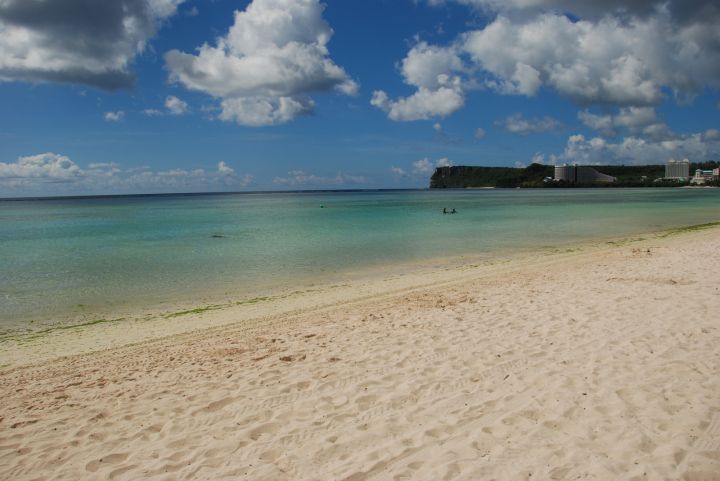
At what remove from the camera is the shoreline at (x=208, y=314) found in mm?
9977

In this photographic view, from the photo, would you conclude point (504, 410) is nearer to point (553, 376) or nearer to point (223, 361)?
point (553, 376)

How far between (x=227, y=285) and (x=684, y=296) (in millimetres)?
13860

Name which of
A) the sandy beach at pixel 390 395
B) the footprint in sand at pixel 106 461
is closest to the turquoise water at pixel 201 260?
the sandy beach at pixel 390 395

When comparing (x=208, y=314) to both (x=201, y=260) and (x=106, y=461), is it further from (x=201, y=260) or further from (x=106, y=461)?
(x=201, y=260)

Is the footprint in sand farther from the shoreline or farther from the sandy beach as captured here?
the shoreline

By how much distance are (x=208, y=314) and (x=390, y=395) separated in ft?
25.8

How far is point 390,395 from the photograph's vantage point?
6.07m

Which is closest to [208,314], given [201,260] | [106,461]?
[106,461]

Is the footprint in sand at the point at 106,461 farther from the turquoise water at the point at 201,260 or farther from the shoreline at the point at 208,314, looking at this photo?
the turquoise water at the point at 201,260

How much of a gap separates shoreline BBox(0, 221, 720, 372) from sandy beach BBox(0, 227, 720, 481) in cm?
18

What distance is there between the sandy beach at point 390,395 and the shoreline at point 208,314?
18cm

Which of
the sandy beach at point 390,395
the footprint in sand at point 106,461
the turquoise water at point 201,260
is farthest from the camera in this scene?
the turquoise water at point 201,260

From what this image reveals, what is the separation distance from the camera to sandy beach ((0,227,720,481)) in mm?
4617

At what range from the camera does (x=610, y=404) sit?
550 centimetres
